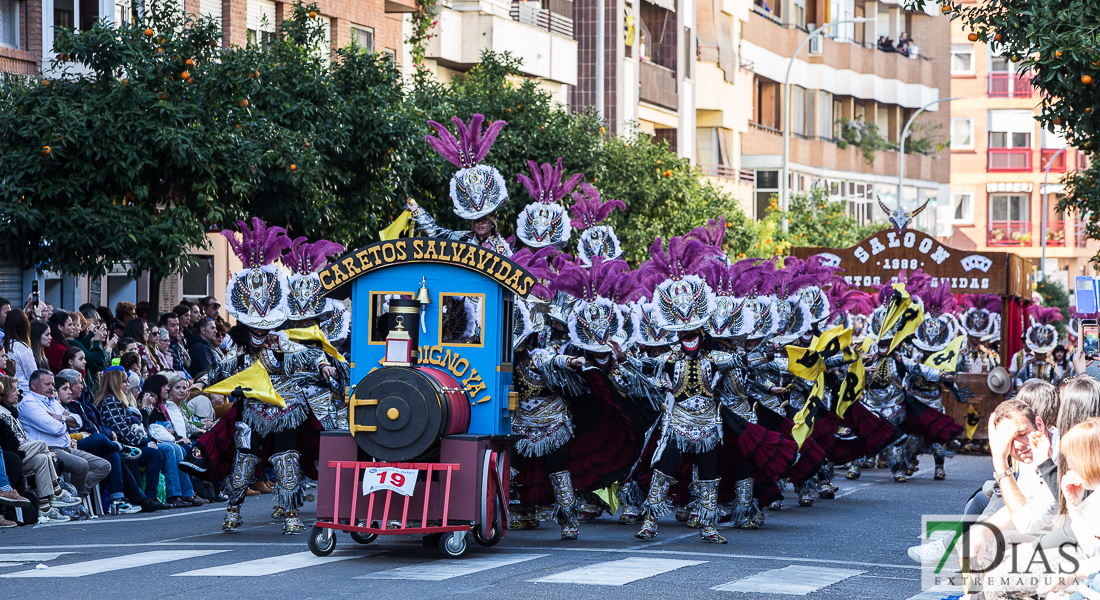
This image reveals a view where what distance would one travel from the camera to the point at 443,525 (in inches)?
459

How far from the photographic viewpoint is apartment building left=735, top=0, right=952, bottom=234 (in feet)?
178

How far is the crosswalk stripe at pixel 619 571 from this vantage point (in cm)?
1059

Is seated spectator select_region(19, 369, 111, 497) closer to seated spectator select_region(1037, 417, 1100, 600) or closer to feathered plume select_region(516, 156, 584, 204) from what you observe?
feathered plume select_region(516, 156, 584, 204)

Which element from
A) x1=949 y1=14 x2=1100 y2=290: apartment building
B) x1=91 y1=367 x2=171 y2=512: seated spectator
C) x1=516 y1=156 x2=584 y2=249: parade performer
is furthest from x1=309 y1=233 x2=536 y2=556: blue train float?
x1=949 y1=14 x2=1100 y2=290: apartment building

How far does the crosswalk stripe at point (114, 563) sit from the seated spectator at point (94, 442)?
3.54m

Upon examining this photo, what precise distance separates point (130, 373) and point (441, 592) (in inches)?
303

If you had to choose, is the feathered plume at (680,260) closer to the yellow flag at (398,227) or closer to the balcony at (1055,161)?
the yellow flag at (398,227)

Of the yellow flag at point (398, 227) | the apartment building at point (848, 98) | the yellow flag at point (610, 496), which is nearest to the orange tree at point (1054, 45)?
the yellow flag at point (398, 227)

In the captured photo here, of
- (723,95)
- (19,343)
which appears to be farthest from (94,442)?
(723,95)

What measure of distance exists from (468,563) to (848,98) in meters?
49.9

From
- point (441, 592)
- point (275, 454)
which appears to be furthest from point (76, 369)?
point (441, 592)

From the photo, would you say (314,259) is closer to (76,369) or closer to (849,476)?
(76,369)

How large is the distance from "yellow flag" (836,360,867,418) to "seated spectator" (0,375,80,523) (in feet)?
24.2

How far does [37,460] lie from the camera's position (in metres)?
14.6
